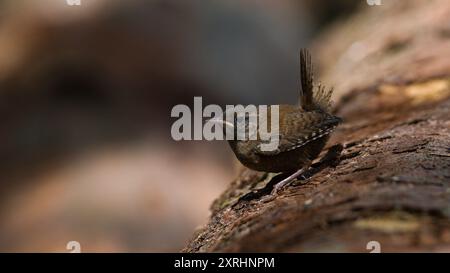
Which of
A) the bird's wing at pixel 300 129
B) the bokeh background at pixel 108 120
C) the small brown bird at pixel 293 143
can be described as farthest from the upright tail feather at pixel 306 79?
the bokeh background at pixel 108 120

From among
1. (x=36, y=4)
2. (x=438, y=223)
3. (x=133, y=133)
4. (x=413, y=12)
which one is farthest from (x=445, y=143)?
(x=36, y=4)

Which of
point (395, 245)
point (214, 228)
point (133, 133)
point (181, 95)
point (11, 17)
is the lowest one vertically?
point (395, 245)

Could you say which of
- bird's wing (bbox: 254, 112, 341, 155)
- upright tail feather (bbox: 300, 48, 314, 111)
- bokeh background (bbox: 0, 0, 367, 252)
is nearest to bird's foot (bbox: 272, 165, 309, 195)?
bird's wing (bbox: 254, 112, 341, 155)

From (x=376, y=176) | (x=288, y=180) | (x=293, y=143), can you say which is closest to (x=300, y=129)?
(x=293, y=143)

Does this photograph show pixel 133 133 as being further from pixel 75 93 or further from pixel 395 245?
pixel 395 245

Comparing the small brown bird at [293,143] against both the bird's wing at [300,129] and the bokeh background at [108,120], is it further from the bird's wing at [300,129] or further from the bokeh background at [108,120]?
the bokeh background at [108,120]

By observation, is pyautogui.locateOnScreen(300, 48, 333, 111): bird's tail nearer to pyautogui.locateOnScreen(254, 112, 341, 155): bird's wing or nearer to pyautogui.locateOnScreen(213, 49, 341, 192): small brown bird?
pyautogui.locateOnScreen(213, 49, 341, 192): small brown bird

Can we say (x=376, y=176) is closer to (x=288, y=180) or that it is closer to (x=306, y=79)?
(x=288, y=180)
